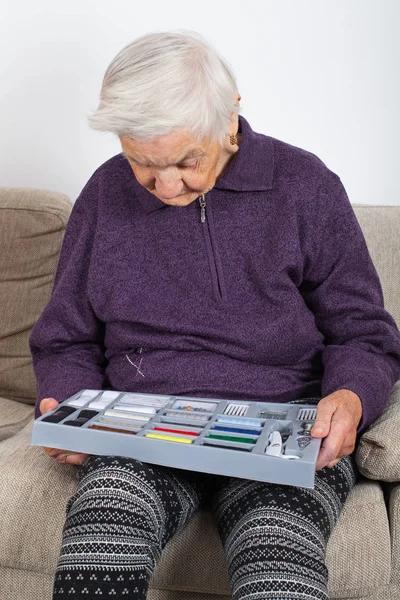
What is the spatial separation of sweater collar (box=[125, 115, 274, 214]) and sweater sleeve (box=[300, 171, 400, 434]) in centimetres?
9

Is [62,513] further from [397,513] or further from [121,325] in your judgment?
[397,513]

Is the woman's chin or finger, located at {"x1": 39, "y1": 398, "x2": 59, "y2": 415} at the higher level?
the woman's chin

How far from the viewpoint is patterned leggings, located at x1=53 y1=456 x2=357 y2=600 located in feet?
3.21

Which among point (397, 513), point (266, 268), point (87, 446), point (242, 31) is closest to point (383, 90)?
point (242, 31)

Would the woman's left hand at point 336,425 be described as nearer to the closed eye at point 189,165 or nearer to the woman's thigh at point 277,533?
the woman's thigh at point 277,533

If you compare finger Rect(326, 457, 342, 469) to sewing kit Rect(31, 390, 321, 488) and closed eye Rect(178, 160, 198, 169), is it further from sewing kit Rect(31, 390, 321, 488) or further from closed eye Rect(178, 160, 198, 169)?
closed eye Rect(178, 160, 198, 169)

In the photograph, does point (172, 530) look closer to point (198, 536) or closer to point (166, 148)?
point (198, 536)

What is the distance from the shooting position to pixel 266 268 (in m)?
1.32

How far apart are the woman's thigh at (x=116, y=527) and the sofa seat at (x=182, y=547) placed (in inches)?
4.3

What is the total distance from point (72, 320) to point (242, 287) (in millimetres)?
305

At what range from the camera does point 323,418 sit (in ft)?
3.80

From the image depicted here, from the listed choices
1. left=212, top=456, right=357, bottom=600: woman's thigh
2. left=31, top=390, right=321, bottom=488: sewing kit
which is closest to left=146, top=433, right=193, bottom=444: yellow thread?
left=31, top=390, right=321, bottom=488: sewing kit

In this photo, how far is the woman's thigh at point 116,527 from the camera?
3.20 feet

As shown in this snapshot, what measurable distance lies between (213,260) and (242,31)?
2.65ft
